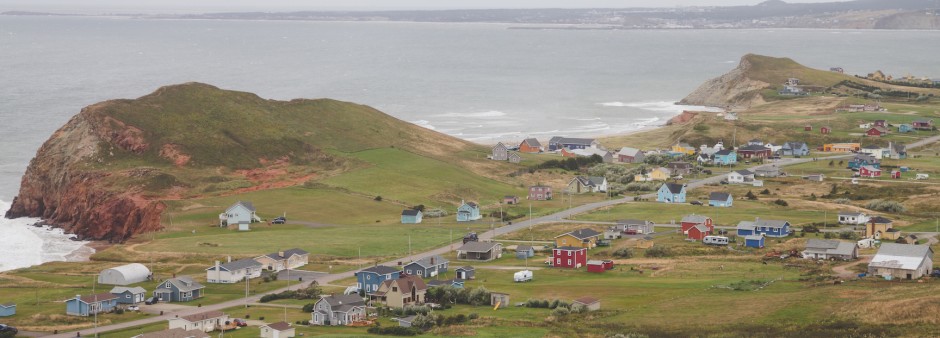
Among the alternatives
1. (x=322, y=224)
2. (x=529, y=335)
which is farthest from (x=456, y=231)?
(x=529, y=335)

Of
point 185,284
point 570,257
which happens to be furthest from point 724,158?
point 185,284

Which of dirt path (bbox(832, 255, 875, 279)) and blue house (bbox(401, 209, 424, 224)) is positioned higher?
blue house (bbox(401, 209, 424, 224))

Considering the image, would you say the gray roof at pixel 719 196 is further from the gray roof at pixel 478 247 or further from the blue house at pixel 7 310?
the blue house at pixel 7 310

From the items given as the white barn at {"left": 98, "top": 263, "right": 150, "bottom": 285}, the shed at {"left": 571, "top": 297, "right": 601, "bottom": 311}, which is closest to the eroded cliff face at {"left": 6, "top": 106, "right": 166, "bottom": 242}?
the white barn at {"left": 98, "top": 263, "right": 150, "bottom": 285}

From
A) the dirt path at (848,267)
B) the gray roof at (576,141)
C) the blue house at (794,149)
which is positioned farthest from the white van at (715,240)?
the gray roof at (576,141)

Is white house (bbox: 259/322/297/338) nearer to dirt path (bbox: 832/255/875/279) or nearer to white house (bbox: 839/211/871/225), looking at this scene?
dirt path (bbox: 832/255/875/279)

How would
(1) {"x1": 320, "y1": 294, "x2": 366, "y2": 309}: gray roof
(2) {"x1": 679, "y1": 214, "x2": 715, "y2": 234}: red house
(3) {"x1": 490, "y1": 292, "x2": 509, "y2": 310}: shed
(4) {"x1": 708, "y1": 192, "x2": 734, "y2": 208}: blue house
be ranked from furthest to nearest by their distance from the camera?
1. (4) {"x1": 708, "y1": 192, "x2": 734, "y2": 208}: blue house
2. (2) {"x1": 679, "y1": 214, "x2": 715, "y2": 234}: red house
3. (3) {"x1": 490, "y1": 292, "x2": 509, "y2": 310}: shed
4. (1) {"x1": 320, "y1": 294, "x2": 366, "y2": 309}: gray roof

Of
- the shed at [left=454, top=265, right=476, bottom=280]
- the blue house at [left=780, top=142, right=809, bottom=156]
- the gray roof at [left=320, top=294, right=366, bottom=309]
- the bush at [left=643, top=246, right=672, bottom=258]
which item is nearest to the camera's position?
the gray roof at [left=320, top=294, right=366, bottom=309]
